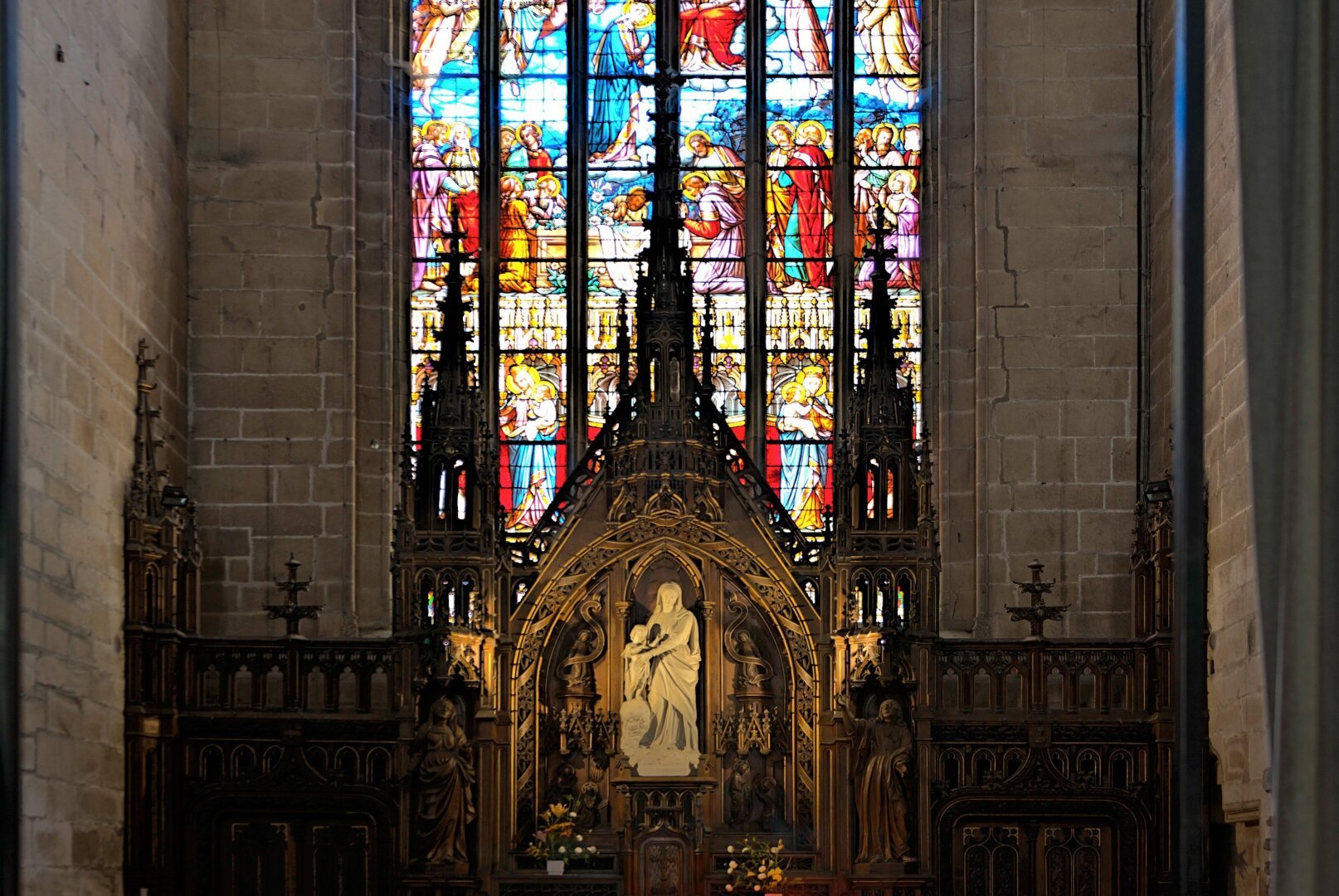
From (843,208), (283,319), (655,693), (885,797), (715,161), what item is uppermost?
(715,161)

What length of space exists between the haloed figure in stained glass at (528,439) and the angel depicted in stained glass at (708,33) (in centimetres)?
323

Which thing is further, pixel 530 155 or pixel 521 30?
pixel 521 30

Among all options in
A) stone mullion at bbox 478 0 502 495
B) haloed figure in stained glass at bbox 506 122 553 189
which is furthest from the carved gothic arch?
haloed figure in stained glass at bbox 506 122 553 189

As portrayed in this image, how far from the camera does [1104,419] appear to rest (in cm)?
1658

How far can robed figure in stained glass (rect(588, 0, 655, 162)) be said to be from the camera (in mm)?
18266

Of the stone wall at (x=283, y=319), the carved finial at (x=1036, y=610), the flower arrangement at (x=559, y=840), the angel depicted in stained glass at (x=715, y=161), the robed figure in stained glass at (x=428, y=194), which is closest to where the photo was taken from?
the flower arrangement at (x=559, y=840)

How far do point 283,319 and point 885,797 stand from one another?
630cm

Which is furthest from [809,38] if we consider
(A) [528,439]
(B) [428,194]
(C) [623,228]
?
(A) [528,439]

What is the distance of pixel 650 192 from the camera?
17703 millimetres

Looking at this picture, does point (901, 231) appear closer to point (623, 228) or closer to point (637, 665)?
point (623, 228)

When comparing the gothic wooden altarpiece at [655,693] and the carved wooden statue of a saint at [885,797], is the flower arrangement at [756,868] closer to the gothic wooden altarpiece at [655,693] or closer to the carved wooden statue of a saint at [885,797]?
the gothic wooden altarpiece at [655,693]

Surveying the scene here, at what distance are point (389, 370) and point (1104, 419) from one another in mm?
5943

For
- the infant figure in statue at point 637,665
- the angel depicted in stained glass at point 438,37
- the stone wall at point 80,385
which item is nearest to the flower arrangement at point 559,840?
the infant figure in statue at point 637,665

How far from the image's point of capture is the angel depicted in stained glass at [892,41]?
18.2 meters
